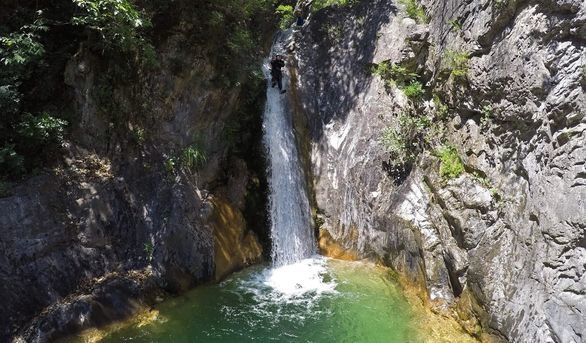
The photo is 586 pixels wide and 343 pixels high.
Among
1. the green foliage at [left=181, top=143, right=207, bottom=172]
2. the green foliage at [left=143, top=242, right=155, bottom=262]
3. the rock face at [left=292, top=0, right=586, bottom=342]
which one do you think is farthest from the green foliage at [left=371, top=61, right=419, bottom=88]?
the green foliage at [left=143, top=242, right=155, bottom=262]

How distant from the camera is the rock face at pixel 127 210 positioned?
26.0 ft

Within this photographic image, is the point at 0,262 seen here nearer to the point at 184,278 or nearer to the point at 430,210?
the point at 184,278

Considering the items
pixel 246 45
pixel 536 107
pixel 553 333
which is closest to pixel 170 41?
pixel 246 45

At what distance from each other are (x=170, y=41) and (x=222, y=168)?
3.51m

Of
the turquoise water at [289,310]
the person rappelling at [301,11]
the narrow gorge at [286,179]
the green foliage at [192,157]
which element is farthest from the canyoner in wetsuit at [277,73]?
the turquoise water at [289,310]

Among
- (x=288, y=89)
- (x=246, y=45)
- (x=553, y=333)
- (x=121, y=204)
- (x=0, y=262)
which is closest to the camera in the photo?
(x=553, y=333)

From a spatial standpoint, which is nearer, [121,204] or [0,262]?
[0,262]

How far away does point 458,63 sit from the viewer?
31.8 feet

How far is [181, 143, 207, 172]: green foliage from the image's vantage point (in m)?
10.3

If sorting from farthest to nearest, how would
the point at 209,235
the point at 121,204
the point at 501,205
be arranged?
the point at 209,235 → the point at 121,204 → the point at 501,205

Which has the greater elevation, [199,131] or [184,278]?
[199,131]

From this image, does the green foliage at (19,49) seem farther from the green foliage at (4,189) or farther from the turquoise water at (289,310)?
the turquoise water at (289,310)

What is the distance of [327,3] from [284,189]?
693 centimetres

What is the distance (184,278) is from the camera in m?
9.75
